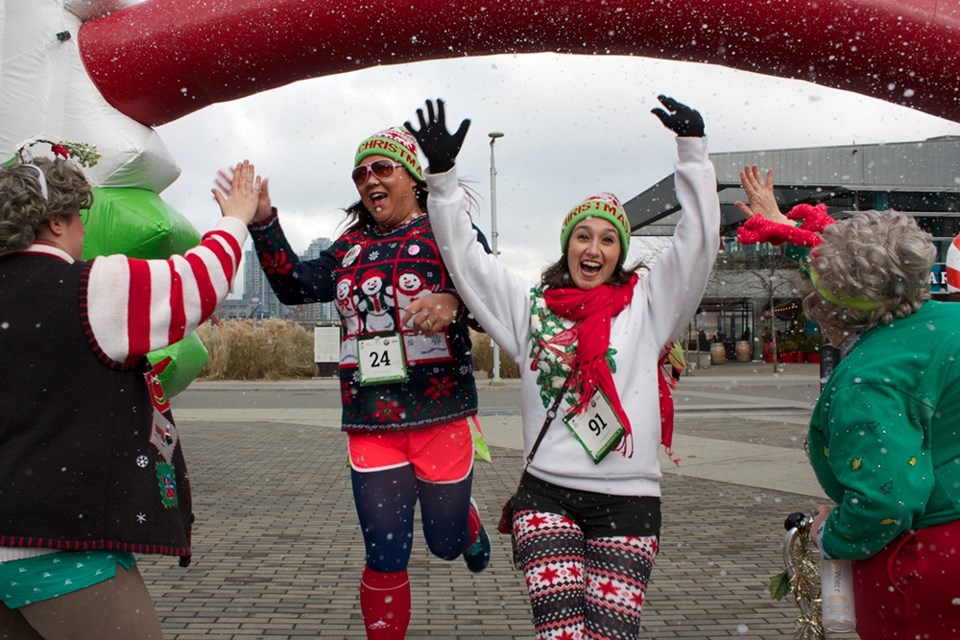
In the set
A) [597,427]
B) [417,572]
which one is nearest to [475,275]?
[597,427]

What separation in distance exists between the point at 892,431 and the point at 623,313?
3.21 ft

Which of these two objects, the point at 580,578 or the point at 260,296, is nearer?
the point at 580,578

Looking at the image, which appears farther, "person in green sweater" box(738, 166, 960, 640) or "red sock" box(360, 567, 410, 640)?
"red sock" box(360, 567, 410, 640)

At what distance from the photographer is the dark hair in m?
2.91

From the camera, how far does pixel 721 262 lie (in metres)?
32.0

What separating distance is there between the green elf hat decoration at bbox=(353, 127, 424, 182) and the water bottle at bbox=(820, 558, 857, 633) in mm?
2000

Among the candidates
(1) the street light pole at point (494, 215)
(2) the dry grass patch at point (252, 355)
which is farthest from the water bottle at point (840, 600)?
(2) the dry grass patch at point (252, 355)

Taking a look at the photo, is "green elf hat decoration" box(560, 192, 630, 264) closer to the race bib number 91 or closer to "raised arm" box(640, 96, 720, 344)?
"raised arm" box(640, 96, 720, 344)

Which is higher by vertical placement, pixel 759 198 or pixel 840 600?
pixel 759 198

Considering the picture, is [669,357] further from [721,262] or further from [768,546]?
[721,262]

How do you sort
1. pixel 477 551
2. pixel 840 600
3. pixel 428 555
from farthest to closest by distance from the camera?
pixel 428 555 → pixel 477 551 → pixel 840 600

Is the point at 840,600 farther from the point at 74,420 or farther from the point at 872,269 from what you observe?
the point at 74,420

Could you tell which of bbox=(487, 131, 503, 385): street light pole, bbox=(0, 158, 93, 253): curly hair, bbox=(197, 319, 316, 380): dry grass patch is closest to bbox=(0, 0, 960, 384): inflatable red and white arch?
bbox=(0, 158, 93, 253): curly hair

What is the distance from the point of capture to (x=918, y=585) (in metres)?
2.01
